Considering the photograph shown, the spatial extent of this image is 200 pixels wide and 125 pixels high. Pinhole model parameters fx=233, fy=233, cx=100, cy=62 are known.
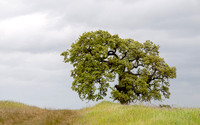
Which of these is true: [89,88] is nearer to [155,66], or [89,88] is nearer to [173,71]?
[155,66]

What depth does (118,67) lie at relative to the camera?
3603 centimetres

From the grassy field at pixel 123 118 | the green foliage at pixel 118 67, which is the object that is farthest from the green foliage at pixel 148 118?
the green foliage at pixel 118 67

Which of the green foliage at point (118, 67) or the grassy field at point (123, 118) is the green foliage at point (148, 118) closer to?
the grassy field at point (123, 118)

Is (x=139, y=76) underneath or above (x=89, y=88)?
above

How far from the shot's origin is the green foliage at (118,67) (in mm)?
35156

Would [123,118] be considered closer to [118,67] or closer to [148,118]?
[148,118]

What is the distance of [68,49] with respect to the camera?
39000 millimetres

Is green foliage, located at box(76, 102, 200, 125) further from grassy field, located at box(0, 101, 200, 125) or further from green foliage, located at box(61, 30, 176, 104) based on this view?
green foliage, located at box(61, 30, 176, 104)

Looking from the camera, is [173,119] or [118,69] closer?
[173,119]

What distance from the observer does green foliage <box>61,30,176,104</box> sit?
3516 centimetres

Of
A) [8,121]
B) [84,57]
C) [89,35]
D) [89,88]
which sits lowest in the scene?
[8,121]

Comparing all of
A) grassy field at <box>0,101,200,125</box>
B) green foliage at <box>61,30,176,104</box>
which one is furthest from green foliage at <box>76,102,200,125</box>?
green foliage at <box>61,30,176,104</box>

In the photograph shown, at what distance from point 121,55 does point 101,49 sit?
474 cm

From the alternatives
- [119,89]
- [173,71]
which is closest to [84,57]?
[119,89]
